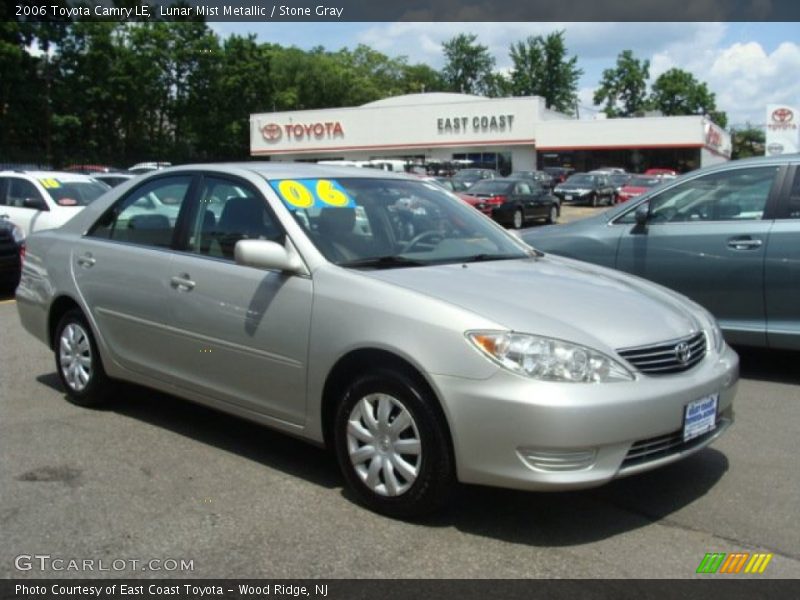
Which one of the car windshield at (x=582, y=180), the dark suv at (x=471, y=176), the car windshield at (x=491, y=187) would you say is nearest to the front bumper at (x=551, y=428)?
the car windshield at (x=491, y=187)

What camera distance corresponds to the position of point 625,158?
58562 millimetres

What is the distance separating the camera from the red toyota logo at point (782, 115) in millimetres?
21594

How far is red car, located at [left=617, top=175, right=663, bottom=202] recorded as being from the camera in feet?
114

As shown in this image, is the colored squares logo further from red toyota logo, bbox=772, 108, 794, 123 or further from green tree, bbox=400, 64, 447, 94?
green tree, bbox=400, 64, 447, 94

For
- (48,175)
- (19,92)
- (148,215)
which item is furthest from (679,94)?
(148,215)

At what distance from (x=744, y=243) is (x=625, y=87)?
10912cm

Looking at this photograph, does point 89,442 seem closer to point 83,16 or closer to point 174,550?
point 174,550

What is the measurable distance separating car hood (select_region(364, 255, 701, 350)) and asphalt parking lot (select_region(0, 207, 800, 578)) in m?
0.86

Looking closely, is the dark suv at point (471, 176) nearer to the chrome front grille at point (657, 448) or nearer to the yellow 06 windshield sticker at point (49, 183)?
the yellow 06 windshield sticker at point (49, 183)

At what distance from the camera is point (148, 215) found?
545cm

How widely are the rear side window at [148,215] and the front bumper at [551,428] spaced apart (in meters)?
2.34

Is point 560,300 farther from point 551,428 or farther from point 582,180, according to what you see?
point 582,180

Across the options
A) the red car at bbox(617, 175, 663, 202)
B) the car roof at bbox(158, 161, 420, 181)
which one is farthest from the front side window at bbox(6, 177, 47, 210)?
the red car at bbox(617, 175, 663, 202)
